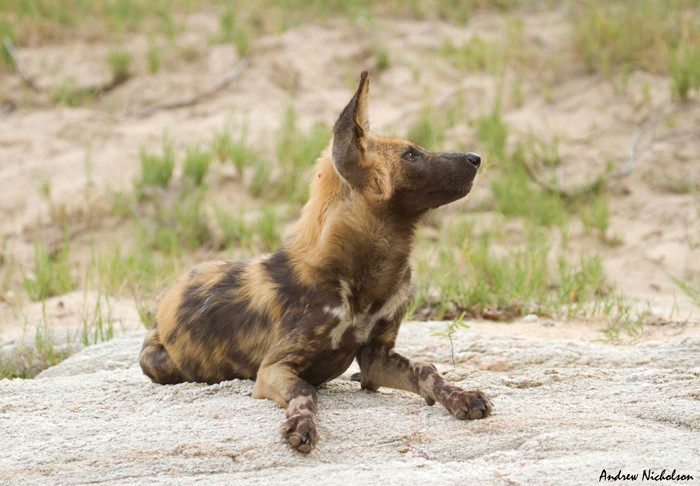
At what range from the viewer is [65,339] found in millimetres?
5598

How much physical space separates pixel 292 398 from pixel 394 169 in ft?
3.39

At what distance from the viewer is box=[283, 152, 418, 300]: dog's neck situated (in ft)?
13.0

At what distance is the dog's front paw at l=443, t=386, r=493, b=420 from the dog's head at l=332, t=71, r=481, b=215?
0.81m

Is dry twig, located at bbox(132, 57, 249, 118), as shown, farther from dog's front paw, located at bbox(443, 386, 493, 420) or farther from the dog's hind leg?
dog's front paw, located at bbox(443, 386, 493, 420)

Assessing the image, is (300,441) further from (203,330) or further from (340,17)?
(340,17)

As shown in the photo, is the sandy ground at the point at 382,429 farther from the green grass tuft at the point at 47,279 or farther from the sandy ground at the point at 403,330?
the green grass tuft at the point at 47,279

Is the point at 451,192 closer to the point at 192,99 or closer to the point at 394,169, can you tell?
the point at 394,169

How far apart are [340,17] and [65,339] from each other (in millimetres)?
6635

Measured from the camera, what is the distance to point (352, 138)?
395cm

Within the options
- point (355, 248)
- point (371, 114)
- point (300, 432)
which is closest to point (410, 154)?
point (355, 248)

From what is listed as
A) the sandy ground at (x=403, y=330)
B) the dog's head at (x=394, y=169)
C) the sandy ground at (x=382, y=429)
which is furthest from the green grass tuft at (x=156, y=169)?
→ the dog's head at (x=394, y=169)

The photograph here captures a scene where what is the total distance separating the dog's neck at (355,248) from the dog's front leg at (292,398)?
0.39 m

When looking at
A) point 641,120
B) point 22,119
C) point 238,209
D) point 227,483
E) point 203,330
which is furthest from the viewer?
point 22,119

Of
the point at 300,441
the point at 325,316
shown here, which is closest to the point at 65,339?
the point at 325,316
